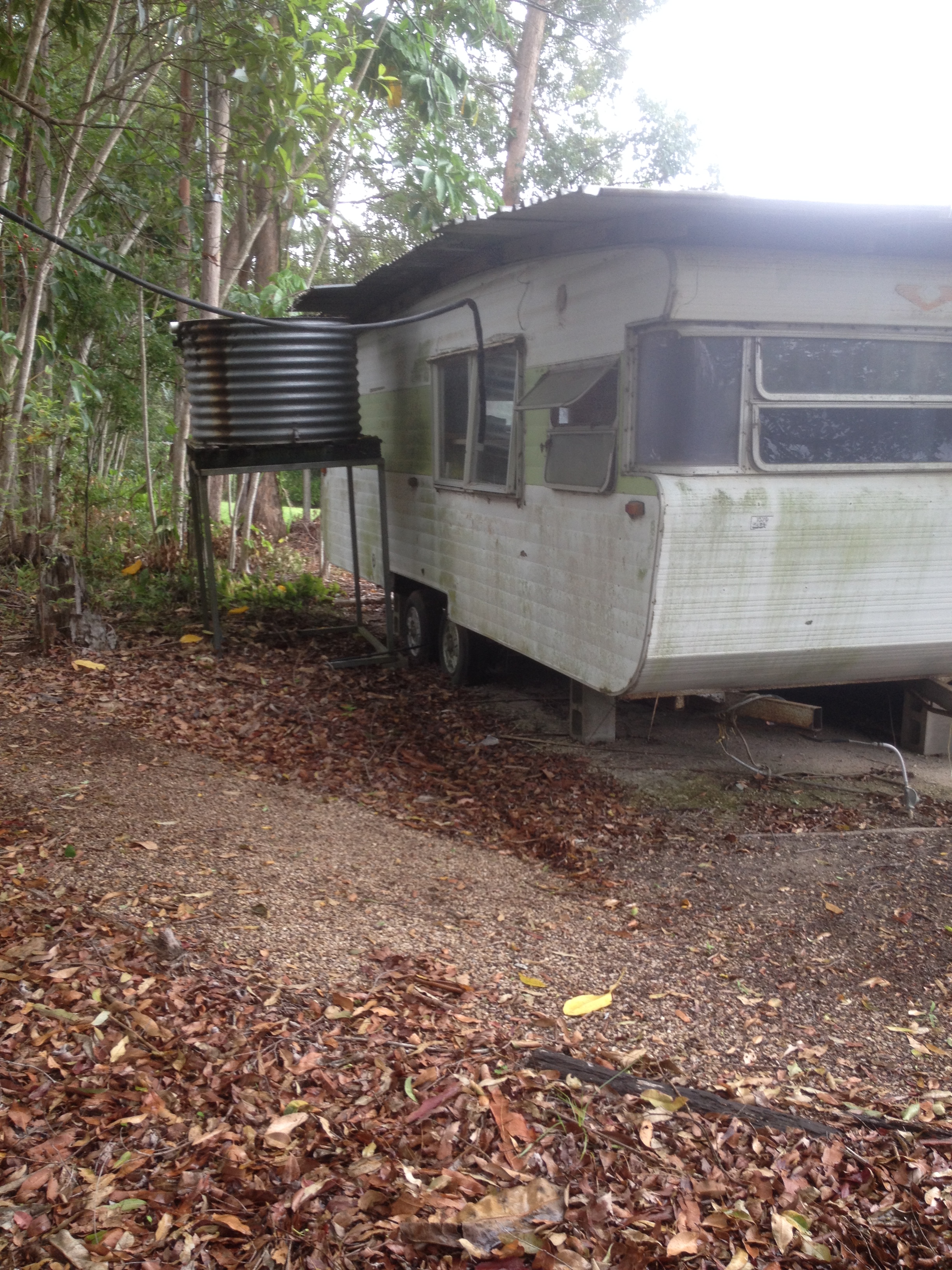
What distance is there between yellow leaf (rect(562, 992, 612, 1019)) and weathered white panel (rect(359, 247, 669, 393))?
9.66 ft

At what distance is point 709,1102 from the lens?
3.03 metres

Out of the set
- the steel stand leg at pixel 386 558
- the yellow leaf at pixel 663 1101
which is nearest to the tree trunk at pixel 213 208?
the steel stand leg at pixel 386 558

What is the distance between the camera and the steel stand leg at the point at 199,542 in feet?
27.5

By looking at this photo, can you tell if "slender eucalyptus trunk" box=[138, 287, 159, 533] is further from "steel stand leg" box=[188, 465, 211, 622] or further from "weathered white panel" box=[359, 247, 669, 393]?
"weathered white panel" box=[359, 247, 669, 393]

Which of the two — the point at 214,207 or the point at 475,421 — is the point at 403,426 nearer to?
the point at 475,421

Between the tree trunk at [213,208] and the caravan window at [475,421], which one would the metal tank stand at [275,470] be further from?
the tree trunk at [213,208]

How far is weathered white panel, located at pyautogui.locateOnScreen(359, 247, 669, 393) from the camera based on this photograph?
4.89 meters

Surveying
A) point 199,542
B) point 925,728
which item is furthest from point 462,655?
point 925,728

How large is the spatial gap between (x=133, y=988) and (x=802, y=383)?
3802 mm

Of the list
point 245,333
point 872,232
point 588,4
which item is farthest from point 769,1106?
point 588,4

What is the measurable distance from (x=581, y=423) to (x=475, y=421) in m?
1.68

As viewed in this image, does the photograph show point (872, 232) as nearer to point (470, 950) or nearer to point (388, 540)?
point (470, 950)

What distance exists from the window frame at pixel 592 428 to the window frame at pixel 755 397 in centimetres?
5

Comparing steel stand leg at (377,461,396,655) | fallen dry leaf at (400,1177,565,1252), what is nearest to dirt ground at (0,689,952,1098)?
fallen dry leaf at (400,1177,565,1252)
